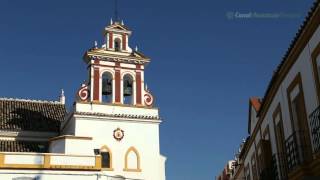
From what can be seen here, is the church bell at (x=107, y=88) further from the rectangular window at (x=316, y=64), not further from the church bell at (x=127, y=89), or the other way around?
the rectangular window at (x=316, y=64)

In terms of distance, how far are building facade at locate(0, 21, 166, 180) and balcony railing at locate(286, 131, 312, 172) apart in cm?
1360

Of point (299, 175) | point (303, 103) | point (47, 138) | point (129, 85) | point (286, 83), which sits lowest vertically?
point (299, 175)

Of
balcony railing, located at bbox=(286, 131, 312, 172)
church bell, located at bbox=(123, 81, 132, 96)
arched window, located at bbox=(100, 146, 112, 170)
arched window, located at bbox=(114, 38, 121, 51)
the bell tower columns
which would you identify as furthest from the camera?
arched window, located at bbox=(114, 38, 121, 51)

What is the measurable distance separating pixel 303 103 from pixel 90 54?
17.3 metres

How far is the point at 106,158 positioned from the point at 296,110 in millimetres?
14913

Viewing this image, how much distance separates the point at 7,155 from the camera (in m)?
22.6

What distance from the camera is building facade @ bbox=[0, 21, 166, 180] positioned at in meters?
23.1

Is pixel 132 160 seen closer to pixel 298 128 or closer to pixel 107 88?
pixel 107 88

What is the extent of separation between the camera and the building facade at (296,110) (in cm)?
1012

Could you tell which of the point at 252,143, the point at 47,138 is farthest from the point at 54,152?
the point at 252,143

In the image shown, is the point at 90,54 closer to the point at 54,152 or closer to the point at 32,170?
the point at 54,152

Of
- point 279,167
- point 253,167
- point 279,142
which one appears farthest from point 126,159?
point 279,167

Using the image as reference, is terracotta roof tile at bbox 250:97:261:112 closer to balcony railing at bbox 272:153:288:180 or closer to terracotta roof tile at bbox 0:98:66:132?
balcony railing at bbox 272:153:288:180

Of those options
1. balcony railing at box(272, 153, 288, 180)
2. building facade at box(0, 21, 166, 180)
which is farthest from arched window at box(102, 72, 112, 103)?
balcony railing at box(272, 153, 288, 180)
